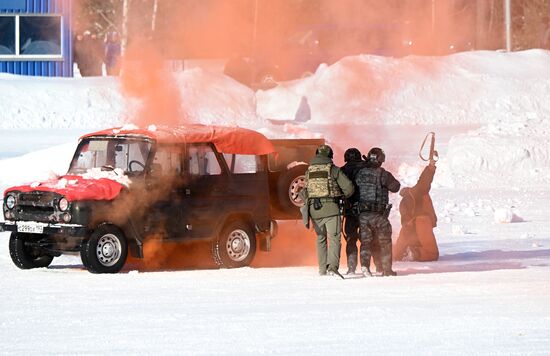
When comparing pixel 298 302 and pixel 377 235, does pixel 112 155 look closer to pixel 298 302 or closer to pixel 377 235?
pixel 377 235

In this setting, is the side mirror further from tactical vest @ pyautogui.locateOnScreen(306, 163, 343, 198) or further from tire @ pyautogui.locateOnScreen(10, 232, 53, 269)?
tactical vest @ pyautogui.locateOnScreen(306, 163, 343, 198)

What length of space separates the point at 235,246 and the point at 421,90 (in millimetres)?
30345

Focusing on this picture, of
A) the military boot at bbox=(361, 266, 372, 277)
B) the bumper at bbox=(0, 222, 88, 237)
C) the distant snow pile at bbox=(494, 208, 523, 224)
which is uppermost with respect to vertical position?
the bumper at bbox=(0, 222, 88, 237)

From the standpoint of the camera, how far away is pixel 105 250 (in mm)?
15914

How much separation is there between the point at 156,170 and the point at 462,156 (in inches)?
642

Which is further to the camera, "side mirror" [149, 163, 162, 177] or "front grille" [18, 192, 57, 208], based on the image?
"side mirror" [149, 163, 162, 177]

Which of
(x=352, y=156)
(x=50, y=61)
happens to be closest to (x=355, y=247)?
(x=352, y=156)

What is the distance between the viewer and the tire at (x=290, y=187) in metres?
17.6

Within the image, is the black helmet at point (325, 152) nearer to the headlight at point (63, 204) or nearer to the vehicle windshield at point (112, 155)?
the vehicle windshield at point (112, 155)

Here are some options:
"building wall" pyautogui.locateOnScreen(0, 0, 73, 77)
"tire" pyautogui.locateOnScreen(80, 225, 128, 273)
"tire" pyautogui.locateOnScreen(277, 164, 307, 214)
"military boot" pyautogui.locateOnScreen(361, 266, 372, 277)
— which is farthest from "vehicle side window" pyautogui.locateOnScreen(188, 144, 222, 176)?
"building wall" pyautogui.locateOnScreen(0, 0, 73, 77)

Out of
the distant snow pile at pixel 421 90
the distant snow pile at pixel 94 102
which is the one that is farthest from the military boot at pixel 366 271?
the distant snow pile at pixel 421 90

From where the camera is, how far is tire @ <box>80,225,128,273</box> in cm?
1571

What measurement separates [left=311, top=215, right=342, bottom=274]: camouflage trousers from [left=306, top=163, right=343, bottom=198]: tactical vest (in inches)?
11.5

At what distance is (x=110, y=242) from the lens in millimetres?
15945
